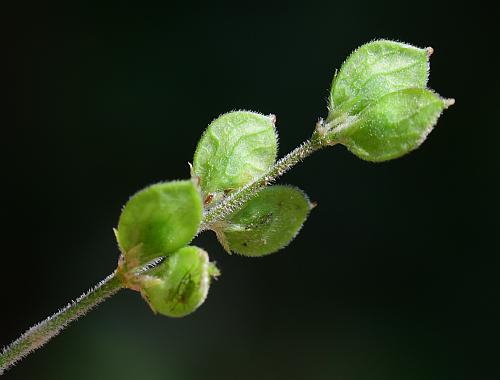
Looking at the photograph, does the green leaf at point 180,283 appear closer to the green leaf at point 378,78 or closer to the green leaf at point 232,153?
the green leaf at point 232,153

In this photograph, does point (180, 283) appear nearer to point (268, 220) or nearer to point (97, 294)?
point (97, 294)

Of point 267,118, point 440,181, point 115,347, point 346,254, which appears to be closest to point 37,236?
point 115,347

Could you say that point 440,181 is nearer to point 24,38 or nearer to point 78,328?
point 78,328

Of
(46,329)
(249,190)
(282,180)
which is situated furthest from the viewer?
(282,180)

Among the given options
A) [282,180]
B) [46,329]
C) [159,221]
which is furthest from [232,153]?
[282,180]

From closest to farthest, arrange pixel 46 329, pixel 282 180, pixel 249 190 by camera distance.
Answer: pixel 46 329 < pixel 249 190 < pixel 282 180

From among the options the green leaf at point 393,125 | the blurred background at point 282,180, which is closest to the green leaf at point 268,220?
the green leaf at point 393,125
